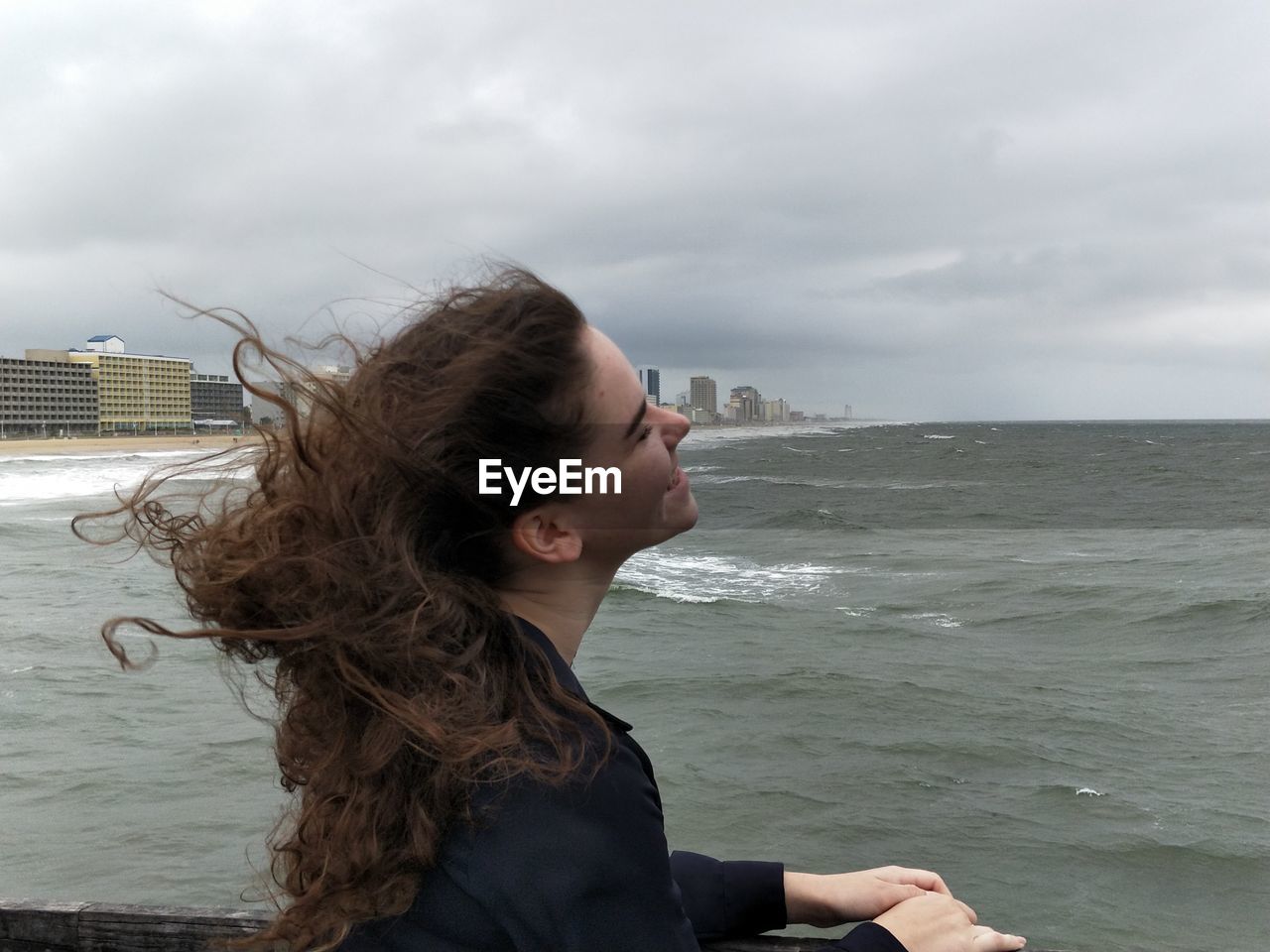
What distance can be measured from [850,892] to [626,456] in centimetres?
81

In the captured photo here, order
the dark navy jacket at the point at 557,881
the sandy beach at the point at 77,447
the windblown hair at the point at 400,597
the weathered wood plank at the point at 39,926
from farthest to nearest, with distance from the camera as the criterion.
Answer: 1. the sandy beach at the point at 77,447
2. the weathered wood plank at the point at 39,926
3. the windblown hair at the point at 400,597
4. the dark navy jacket at the point at 557,881

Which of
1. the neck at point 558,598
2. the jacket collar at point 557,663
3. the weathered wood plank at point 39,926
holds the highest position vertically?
the neck at point 558,598

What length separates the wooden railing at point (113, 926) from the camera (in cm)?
190

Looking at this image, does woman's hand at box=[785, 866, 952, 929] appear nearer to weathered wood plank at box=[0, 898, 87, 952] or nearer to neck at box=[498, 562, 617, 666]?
neck at box=[498, 562, 617, 666]

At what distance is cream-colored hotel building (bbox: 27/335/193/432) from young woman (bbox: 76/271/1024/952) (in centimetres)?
12816

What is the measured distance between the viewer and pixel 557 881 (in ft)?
3.61

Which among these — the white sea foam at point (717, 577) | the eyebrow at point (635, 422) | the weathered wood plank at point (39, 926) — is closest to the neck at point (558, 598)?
the eyebrow at point (635, 422)

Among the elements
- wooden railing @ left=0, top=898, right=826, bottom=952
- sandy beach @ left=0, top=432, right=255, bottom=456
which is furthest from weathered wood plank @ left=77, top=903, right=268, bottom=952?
sandy beach @ left=0, top=432, right=255, bottom=456

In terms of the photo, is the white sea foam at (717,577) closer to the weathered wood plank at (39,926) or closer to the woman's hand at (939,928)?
the weathered wood plank at (39,926)

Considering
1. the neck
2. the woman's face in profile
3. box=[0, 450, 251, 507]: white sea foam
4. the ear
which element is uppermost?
the woman's face in profile

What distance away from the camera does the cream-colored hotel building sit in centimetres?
11925

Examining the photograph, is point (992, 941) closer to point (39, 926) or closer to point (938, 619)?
point (39, 926)

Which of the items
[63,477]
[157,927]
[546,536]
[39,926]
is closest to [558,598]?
[546,536]

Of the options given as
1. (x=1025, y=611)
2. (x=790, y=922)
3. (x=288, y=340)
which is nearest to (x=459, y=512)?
(x=288, y=340)
